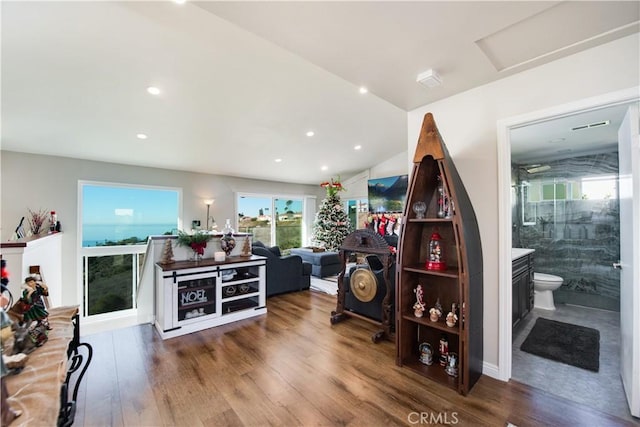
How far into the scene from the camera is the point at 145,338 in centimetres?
309

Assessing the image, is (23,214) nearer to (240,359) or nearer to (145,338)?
(145,338)

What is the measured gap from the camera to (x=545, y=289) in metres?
3.96

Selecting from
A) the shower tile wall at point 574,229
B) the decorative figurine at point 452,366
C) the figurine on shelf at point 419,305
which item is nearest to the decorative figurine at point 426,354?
the decorative figurine at point 452,366

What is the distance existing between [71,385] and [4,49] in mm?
2985

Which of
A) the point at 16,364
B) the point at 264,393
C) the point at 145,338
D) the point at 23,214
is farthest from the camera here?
the point at 23,214

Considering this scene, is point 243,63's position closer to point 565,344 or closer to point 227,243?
point 227,243

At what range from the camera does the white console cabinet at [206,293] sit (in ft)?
10.3

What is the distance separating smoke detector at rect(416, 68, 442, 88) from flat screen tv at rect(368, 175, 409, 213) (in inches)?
179

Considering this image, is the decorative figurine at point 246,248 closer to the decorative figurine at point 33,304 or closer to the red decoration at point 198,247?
the red decoration at point 198,247

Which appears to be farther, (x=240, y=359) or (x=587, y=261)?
(x=587, y=261)

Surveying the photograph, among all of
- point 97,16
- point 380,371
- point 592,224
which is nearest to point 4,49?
point 97,16

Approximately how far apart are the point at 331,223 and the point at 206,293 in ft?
14.6

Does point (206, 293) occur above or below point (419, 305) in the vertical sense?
below

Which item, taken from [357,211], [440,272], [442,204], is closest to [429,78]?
[442,204]
